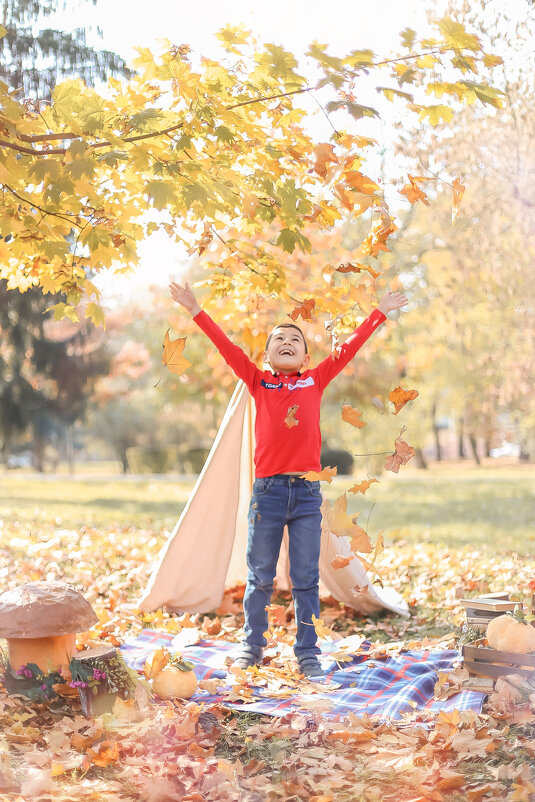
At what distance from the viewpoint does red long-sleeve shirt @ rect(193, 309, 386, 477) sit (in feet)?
15.2

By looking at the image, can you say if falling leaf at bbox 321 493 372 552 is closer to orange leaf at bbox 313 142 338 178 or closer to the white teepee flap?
orange leaf at bbox 313 142 338 178

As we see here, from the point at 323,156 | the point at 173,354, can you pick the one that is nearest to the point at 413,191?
the point at 323,156

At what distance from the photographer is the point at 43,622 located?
4.07 meters

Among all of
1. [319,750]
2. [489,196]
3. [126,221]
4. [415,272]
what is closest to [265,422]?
[126,221]

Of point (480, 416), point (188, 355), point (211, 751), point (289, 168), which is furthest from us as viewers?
point (480, 416)

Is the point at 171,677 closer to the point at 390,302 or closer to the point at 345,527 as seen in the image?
the point at 345,527

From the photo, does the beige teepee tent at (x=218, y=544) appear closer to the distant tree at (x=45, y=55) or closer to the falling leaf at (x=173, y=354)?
the falling leaf at (x=173, y=354)

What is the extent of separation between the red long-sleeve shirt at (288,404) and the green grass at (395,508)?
2.39 metres

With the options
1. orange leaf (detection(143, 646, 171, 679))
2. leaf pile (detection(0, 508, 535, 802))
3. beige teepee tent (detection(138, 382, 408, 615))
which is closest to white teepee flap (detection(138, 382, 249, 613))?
beige teepee tent (detection(138, 382, 408, 615))

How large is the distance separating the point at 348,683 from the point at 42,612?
1732 mm

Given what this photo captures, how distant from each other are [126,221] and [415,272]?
18853 mm

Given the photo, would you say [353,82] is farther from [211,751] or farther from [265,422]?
[211,751]

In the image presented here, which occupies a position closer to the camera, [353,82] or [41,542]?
[353,82]

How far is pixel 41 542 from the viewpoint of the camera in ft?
29.3
